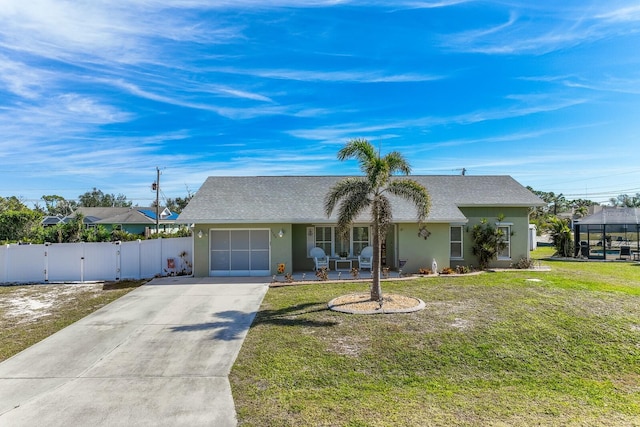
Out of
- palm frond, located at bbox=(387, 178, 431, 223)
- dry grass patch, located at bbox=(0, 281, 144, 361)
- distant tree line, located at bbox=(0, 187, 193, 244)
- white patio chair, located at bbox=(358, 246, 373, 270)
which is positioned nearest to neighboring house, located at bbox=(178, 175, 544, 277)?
white patio chair, located at bbox=(358, 246, 373, 270)

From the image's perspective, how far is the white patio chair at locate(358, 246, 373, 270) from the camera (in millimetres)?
17156

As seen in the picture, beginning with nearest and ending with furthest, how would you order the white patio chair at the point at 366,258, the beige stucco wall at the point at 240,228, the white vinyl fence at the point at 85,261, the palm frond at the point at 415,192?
the palm frond at the point at 415,192, the white vinyl fence at the point at 85,261, the beige stucco wall at the point at 240,228, the white patio chair at the point at 366,258

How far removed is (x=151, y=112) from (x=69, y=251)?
9.71 meters

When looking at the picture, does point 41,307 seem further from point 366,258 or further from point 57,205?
point 57,205

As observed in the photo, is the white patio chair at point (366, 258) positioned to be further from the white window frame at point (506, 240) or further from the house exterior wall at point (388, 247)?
the white window frame at point (506, 240)

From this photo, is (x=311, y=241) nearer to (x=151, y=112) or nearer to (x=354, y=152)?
(x=354, y=152)

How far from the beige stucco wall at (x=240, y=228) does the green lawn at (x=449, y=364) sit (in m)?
4.45

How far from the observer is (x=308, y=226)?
1789 cm

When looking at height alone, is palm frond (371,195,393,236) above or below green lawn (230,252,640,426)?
above

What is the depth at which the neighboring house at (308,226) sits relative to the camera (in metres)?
16.7

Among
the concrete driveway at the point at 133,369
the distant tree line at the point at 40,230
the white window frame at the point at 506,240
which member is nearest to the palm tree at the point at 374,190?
the concrete driveway at the point at 133,369

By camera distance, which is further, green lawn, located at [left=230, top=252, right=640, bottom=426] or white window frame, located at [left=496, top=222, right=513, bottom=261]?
white window frame, located at [left=496, top=222, right=513, bottom=261]

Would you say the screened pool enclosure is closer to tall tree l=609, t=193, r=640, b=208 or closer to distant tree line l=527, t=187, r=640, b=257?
distant tree line l=527, t=187, r=640, b=257

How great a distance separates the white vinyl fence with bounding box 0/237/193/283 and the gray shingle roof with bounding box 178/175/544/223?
2589 millimetres
